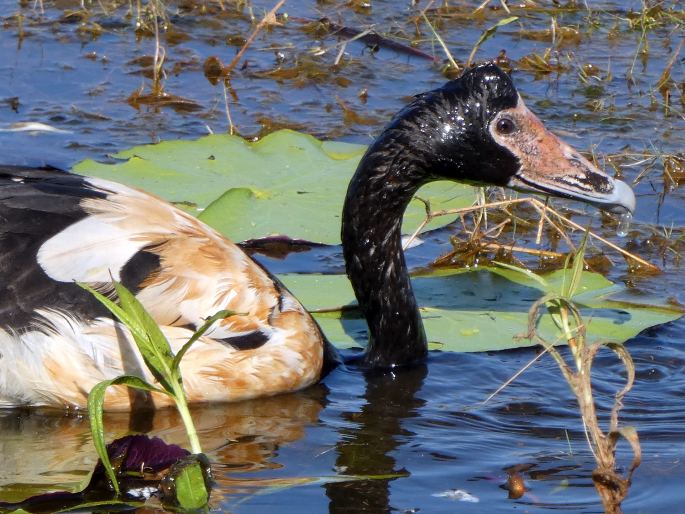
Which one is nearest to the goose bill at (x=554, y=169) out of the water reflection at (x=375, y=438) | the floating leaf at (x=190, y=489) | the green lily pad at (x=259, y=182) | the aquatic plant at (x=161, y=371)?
the water reflection at (x=375, y=438)

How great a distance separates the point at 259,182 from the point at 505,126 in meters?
1.94

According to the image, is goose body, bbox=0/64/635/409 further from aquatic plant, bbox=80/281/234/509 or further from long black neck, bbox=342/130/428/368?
aquatic plant, bbox=80/281/234/509

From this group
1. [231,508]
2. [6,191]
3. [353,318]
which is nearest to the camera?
[231,508]

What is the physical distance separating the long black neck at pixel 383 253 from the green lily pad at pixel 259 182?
842 mm

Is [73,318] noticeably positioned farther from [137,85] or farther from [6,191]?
[137,85]

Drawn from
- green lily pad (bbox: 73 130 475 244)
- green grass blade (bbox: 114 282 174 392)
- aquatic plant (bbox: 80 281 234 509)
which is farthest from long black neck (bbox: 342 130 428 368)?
green grass blade (bbox: 114 282 174 392)

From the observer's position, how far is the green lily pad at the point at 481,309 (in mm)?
6059

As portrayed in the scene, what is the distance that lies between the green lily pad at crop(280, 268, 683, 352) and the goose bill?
652 mm

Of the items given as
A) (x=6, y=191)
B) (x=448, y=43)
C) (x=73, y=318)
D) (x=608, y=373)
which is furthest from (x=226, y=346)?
(x=448, y=43)

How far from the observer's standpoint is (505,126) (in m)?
5.69

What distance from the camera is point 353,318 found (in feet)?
21.3

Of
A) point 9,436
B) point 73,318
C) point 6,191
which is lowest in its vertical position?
point 9,436

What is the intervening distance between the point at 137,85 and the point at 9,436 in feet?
14.5

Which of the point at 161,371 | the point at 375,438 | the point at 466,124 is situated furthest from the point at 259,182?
the point at 161,371
